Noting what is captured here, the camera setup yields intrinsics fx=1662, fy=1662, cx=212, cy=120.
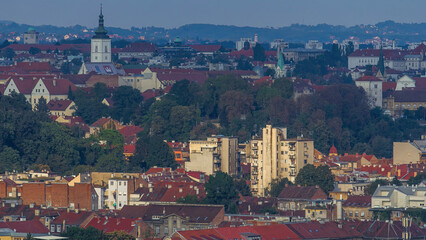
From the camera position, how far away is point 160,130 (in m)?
89.4

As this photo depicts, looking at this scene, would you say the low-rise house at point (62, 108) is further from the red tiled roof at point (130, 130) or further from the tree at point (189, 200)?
the tree at point (189, 200)

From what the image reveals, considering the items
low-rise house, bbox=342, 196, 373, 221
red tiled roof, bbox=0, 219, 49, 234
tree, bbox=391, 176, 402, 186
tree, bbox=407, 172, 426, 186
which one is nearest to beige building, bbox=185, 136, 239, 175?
tree, bbox=391, 176, 402, 186

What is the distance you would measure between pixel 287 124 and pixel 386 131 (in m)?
7.30

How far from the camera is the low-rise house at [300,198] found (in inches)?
2574

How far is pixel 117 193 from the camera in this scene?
6825 cm

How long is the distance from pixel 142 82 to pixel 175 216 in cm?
5845

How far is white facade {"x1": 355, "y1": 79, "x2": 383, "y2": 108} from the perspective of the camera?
110125mm

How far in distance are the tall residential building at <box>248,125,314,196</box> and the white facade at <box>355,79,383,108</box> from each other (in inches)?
1288

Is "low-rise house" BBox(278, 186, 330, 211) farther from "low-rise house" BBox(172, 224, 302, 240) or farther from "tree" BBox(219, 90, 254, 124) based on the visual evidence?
"tree" BBox(219, 90, 254, 124)

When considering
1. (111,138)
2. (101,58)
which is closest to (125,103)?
(111,138)

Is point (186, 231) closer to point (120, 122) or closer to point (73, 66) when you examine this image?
point (120, 122)

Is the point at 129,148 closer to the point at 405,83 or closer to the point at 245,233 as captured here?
the point at 245,233

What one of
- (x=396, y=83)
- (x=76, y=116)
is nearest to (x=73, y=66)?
(x=396, y=83)

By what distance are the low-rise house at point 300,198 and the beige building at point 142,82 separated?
156 ft
